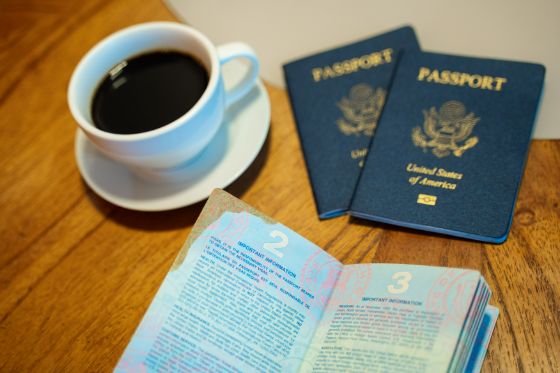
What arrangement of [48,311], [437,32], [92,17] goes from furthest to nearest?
[92,17] < [437,32] < [48,311]

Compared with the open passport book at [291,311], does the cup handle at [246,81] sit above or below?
above

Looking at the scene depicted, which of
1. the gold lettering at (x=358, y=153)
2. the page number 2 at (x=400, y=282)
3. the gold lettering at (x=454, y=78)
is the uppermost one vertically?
the gold lettering at (x=454, y=78)

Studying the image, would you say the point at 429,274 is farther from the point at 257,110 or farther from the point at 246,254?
the point at 257,110

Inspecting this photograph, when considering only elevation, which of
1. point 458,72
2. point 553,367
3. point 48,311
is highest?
point 458,72

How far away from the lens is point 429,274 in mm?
555

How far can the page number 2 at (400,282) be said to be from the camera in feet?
1.83

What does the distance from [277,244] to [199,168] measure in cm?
18

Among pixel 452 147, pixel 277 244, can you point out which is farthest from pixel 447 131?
pixel 277 244

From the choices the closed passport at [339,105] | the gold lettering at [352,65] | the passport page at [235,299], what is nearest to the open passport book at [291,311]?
the passport page at [235,299]

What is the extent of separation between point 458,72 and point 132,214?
479 mm

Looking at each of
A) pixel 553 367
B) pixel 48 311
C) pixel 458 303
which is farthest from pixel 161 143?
pixel 553 367

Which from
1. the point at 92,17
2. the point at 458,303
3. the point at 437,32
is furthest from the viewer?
the point at 92,17

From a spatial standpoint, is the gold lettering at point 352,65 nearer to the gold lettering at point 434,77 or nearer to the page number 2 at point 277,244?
the gold lettering at point 434,77

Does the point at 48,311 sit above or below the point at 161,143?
below
